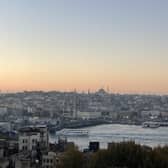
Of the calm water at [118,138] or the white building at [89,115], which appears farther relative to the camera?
the white building at [89,115]

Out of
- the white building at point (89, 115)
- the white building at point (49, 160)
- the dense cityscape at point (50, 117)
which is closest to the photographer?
the white building at point (49, 160)

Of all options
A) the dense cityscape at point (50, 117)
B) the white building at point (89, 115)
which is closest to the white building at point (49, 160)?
the dense cityscape at point (50, 117)

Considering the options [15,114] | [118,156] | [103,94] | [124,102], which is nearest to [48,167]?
[118,156]

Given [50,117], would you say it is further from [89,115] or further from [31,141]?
[31,141]

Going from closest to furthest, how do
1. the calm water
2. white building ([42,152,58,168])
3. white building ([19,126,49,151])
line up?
white building ([42,152,58,168]) → white building ([19,126,49,151]) → the calm water

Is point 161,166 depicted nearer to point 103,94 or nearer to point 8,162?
point 8,162

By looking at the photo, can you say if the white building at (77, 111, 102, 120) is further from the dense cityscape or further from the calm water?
the calm water

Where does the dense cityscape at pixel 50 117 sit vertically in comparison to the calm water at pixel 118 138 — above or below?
above

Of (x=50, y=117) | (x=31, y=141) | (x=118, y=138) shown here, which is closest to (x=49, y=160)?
(x=31, y=141)

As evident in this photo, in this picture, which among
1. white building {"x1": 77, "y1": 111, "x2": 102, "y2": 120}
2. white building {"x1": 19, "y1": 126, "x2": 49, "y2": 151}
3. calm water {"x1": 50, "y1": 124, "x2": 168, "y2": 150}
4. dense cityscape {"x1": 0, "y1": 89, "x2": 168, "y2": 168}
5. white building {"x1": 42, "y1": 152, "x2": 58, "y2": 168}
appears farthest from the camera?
white building {"x1": 77, "y1": 111, "x2": 102, "y2": 120}

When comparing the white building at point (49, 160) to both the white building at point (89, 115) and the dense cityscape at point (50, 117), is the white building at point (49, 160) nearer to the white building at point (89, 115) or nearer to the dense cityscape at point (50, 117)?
the dense cityscape at point (50, 117)

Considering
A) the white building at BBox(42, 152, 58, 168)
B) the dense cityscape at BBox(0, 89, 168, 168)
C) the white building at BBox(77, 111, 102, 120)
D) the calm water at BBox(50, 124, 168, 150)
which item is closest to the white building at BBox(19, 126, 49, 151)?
the dense cityscape at BBox(0, 89, 168, 168)
